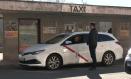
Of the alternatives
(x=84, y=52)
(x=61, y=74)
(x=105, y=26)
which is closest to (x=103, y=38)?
(x=84, y=52)

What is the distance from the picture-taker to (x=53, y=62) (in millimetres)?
17859

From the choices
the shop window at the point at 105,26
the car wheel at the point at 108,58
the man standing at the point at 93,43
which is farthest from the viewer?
the shop window at the point at 105,26

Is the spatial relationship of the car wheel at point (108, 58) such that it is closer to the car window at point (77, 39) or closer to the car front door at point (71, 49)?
the car window at point (77, 39)

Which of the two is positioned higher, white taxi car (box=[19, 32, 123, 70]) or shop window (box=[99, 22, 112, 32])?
shop window (box=[99, 22, 112, 32])

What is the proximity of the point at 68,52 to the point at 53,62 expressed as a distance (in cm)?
91

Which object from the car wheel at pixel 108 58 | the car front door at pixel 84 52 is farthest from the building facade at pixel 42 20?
the car wheel at pixel 108 58

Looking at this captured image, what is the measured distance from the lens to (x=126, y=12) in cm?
2625

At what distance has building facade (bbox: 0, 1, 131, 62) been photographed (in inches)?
874

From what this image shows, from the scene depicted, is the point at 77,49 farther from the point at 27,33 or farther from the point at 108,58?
the point at 27,33

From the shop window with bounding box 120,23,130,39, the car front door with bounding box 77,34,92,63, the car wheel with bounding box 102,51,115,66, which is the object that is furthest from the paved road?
the shop window with bounding box 120,23,130,39

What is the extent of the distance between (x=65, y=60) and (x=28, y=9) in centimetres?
447

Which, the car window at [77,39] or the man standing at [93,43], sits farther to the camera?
the car window at [77,39]

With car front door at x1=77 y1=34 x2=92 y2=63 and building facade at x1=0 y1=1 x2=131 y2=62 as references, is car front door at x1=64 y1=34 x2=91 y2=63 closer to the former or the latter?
car front door at x1=77 y1=34 x2=92 y2=63

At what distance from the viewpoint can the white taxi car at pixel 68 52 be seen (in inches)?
700
